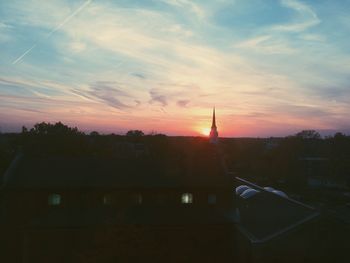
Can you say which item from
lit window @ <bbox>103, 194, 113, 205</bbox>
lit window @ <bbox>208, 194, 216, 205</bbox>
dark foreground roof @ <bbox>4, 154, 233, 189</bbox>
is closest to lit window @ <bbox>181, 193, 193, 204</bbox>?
dark foreground roof @ <bbox>4, 154, 233, 189</bbox>

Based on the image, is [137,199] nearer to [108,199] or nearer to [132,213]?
[132,213]

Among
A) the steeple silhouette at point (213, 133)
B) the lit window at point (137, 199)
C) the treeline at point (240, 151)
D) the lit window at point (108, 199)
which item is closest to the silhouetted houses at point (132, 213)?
the lit window at point (137, 199)

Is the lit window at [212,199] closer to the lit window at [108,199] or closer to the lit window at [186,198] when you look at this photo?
the lit window at [186,198]

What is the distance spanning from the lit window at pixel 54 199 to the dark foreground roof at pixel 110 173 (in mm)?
776

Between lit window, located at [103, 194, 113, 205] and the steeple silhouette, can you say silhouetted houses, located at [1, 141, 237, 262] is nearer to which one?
lit window, located at [103, 194, 113, 205]

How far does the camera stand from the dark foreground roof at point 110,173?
3011cm

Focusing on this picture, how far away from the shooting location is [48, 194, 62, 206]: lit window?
2977 cm

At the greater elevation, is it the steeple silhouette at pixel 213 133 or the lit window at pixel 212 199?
the steeple silhouette at pixel 213 133

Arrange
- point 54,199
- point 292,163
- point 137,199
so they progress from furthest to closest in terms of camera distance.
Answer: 1. point 292,163
2. point 137,199
3. point 54,199

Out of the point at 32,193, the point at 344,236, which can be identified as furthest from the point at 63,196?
the point at 344,236

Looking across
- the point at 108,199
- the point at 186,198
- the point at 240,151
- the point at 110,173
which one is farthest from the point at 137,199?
the point at 240,151

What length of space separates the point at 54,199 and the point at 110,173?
4648 mm

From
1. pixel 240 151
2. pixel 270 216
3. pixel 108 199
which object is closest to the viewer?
pixel 270 216

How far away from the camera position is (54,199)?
29.8 meters
